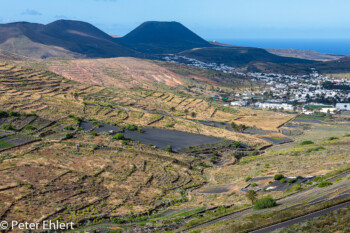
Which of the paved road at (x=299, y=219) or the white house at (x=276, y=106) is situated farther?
the white house at (x=276, y=106)

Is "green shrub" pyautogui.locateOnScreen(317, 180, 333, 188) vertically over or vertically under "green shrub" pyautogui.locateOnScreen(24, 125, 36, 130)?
over

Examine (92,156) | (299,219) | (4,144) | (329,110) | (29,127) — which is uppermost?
(299,219)

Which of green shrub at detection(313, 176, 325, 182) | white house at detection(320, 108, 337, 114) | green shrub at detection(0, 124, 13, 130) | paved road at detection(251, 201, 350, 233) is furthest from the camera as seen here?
white house at detection(320, 108, 337, 114)

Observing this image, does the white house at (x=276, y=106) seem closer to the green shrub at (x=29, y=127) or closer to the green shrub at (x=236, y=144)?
the green shrub at (x=236, y=144)

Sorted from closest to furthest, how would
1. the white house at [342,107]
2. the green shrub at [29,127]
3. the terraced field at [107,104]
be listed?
the green shrub at [29,127], the terraced field at [107,104], the white house at [342,107]

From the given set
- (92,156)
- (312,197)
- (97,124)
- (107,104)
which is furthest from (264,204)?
(107,104)

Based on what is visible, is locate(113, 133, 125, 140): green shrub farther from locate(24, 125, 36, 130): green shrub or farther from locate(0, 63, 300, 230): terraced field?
locate(24, 125, 36, 130): green shrub

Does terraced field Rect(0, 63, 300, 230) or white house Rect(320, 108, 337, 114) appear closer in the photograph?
terraced field Rect(0, 63, 300, 230)

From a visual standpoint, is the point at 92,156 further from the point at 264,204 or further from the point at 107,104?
the point at 107,104

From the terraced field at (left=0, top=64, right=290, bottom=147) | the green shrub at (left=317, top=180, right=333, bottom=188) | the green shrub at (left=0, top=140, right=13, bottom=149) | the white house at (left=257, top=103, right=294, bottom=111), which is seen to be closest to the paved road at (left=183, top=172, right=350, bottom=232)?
the green shrub at (left=317, top=180, right=333, bottom=188)

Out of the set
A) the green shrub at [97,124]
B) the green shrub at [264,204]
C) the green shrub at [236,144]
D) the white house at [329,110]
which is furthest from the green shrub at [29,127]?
the white house at [329,110]

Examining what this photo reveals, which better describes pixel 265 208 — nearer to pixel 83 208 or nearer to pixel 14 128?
pixel 83 208

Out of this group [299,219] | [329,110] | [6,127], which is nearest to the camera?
[299,219]
